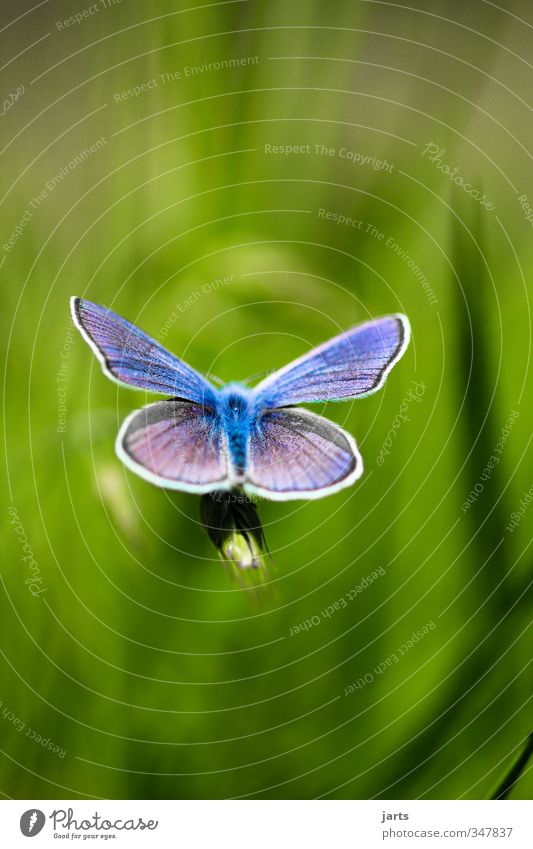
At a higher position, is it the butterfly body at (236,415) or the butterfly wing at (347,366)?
the butterfly wing at (347,366)

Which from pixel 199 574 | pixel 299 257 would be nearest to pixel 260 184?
pixel 299 257

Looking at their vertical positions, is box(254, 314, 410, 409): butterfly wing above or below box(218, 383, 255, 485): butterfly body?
above

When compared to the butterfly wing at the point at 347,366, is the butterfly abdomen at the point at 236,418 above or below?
below

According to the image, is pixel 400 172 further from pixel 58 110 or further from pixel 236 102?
pixel 58 110
